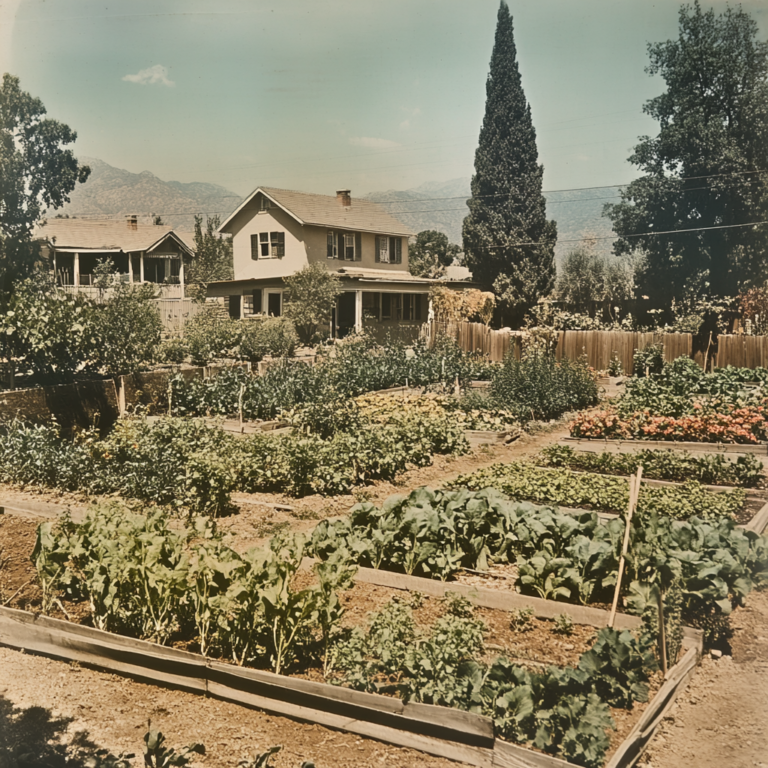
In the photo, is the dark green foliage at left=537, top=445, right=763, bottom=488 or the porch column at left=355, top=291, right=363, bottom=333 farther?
the porch column at left=355, top=291, right=363, bottom=333

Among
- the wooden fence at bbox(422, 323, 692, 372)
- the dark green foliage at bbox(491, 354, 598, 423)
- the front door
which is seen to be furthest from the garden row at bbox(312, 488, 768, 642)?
the front door

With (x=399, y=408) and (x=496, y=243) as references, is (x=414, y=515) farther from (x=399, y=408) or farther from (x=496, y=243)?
(x=496, y=243)

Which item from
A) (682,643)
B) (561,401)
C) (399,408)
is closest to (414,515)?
(682,643)

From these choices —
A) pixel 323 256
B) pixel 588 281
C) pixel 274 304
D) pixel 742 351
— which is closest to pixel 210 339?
pixel 274 304

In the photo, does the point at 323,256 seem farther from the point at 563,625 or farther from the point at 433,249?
the point at 433,249

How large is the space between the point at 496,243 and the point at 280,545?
115 feet

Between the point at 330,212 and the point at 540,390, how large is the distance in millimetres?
22151

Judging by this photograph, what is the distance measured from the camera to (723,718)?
4328 mm

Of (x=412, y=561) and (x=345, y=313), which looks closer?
(x=412, y=561)

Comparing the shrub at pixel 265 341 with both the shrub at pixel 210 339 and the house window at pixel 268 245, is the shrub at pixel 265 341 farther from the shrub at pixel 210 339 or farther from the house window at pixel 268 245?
the house window at pixel 268 245

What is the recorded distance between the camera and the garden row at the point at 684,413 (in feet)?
40.4

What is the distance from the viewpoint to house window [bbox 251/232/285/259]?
34.1 metres

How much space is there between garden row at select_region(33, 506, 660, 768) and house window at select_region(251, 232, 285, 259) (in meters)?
29.4

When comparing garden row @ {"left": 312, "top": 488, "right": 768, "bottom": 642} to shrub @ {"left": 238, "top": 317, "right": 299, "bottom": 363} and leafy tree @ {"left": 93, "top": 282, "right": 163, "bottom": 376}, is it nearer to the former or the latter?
leafy tree @ {"left": 93, "top": 282, "right": 163, "bottom": 376}
